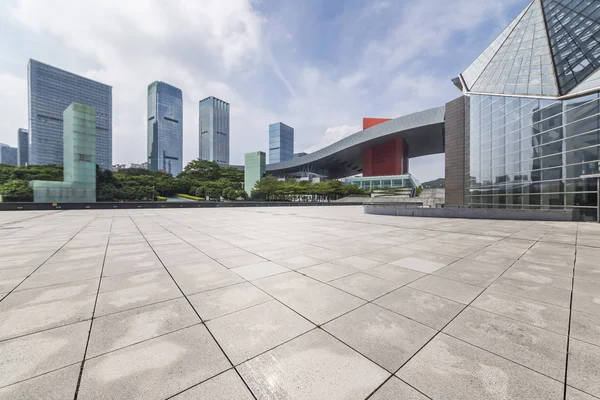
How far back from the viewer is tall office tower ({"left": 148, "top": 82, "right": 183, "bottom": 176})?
612 feet

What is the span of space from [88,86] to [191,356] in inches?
5410

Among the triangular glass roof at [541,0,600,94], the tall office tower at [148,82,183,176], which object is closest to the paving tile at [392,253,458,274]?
the triangular glass roof at [541,0,600,94]

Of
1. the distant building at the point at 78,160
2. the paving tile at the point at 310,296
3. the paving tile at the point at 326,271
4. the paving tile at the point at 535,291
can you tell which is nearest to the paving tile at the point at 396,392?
the paving tile at the point at 310,296

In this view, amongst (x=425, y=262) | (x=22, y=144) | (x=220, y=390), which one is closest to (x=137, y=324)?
(x=220, y=390)

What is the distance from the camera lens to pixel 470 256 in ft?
21.6

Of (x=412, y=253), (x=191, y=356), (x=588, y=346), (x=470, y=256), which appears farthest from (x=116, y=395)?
(x=470, y=256)

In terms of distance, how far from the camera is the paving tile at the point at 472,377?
198 centimetres

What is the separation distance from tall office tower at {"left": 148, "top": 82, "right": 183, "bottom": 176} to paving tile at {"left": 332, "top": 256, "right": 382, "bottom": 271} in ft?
674

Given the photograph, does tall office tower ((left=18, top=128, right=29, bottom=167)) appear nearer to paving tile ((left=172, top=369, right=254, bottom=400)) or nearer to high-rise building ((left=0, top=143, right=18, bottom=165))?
high-rise building ((left=0, top=143, right=18, bottom=165))

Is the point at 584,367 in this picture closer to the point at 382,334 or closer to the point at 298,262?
the point at 382,334

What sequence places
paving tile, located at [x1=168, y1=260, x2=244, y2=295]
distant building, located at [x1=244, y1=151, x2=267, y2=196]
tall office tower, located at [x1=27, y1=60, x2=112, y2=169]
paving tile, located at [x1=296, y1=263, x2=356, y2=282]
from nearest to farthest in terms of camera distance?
paving tile, located at [x1=168, y1=260, x2=244, y2=295]
paving tile, located at [x1=296, y1=263, x2=356, y2=282]
distant building, located at [x1=244, y1=151, x2=267, y2=196]
tall office tower, located at [x1=27, y1=60, x2=112, y2=169]

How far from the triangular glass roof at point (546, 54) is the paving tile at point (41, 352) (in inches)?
1115

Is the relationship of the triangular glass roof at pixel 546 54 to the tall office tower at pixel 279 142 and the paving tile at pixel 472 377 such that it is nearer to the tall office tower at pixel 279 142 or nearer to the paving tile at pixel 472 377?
the paving tile at pixel 472 377

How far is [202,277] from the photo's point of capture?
4.82 m
